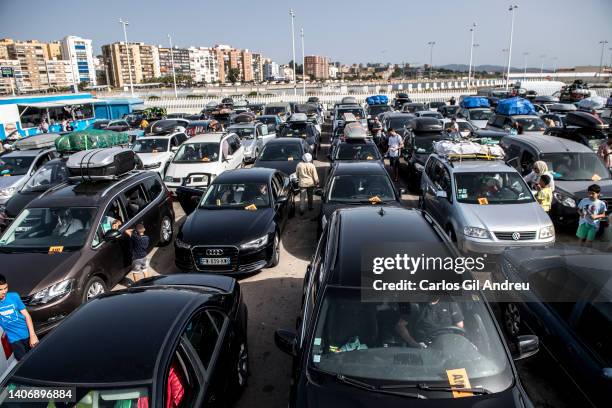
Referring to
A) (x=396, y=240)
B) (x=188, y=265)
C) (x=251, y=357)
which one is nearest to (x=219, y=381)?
(x=251, y=357)

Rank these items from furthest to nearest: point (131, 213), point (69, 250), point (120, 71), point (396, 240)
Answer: point (120, 71) → point (131, 213) → point (69, 250) → point (396, 240)

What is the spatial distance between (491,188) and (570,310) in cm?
422

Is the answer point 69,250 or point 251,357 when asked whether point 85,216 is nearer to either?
point 69,250

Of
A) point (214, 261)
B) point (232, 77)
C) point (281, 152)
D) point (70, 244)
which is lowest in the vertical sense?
point (214, 261)

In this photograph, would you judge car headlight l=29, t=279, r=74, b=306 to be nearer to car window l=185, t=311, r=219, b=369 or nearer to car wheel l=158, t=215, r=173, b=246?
car window l=185, t=311, r=219, b=369

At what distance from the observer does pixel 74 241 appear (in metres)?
6.40

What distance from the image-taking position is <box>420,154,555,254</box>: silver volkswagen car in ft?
23.1

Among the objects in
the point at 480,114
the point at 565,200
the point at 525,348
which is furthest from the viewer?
the point at 480,114

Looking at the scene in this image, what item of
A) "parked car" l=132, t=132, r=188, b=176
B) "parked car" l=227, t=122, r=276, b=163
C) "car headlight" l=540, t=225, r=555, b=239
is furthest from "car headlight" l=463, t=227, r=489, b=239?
"parked car" l=227, t=122, r=276, b=163

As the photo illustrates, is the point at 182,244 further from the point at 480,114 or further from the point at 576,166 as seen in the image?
the point at 480,114

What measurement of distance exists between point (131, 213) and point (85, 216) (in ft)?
3.48

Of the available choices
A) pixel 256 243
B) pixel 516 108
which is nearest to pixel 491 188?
pixel 256 243

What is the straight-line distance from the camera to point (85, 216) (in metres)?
6.75

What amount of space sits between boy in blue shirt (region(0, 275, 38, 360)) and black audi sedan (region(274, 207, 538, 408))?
10.5ft
